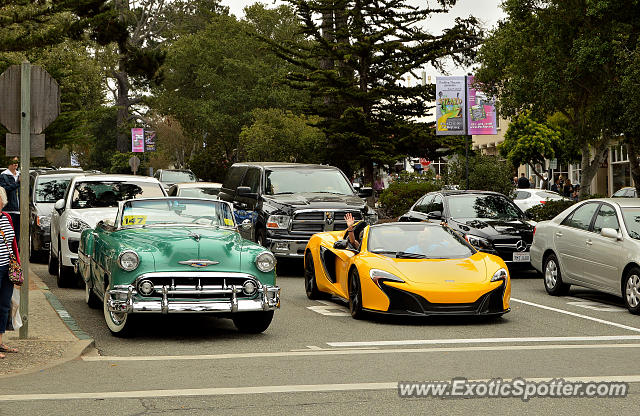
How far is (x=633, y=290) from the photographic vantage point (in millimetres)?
13594

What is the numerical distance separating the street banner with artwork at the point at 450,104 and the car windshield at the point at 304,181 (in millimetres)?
12399

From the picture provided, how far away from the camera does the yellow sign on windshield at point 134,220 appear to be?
1249 cm

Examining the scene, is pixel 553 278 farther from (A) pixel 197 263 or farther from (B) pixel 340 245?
(A) pixel 197 263

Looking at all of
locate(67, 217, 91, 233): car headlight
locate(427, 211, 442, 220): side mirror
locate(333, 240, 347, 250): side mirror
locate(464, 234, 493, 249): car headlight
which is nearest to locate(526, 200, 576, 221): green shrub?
locate(427, 211, 442, 220): side mirror

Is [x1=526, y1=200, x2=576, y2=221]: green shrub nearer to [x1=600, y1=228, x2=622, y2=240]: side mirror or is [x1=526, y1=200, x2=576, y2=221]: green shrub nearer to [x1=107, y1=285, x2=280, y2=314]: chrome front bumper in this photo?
[x1=600, y1=228, x2=622, y2=240]: side mirror

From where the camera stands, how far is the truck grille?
63.8 ft

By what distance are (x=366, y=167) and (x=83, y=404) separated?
104 feet

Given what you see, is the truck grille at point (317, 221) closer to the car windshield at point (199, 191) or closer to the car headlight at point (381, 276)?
the car windshield at point (199, 191)

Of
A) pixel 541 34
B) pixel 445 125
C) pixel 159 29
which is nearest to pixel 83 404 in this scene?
pixel 541 34

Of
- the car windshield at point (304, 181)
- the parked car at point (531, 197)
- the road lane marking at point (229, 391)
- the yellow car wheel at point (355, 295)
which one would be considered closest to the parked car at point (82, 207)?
the car windshield at point (304, 181)

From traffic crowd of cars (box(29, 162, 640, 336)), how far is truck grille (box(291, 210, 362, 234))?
0.06 ft

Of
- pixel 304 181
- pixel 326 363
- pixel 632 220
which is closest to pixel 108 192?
pixel 304 181

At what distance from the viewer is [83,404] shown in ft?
24.5

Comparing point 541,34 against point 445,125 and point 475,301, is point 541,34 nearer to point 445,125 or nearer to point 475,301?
point 445,125
